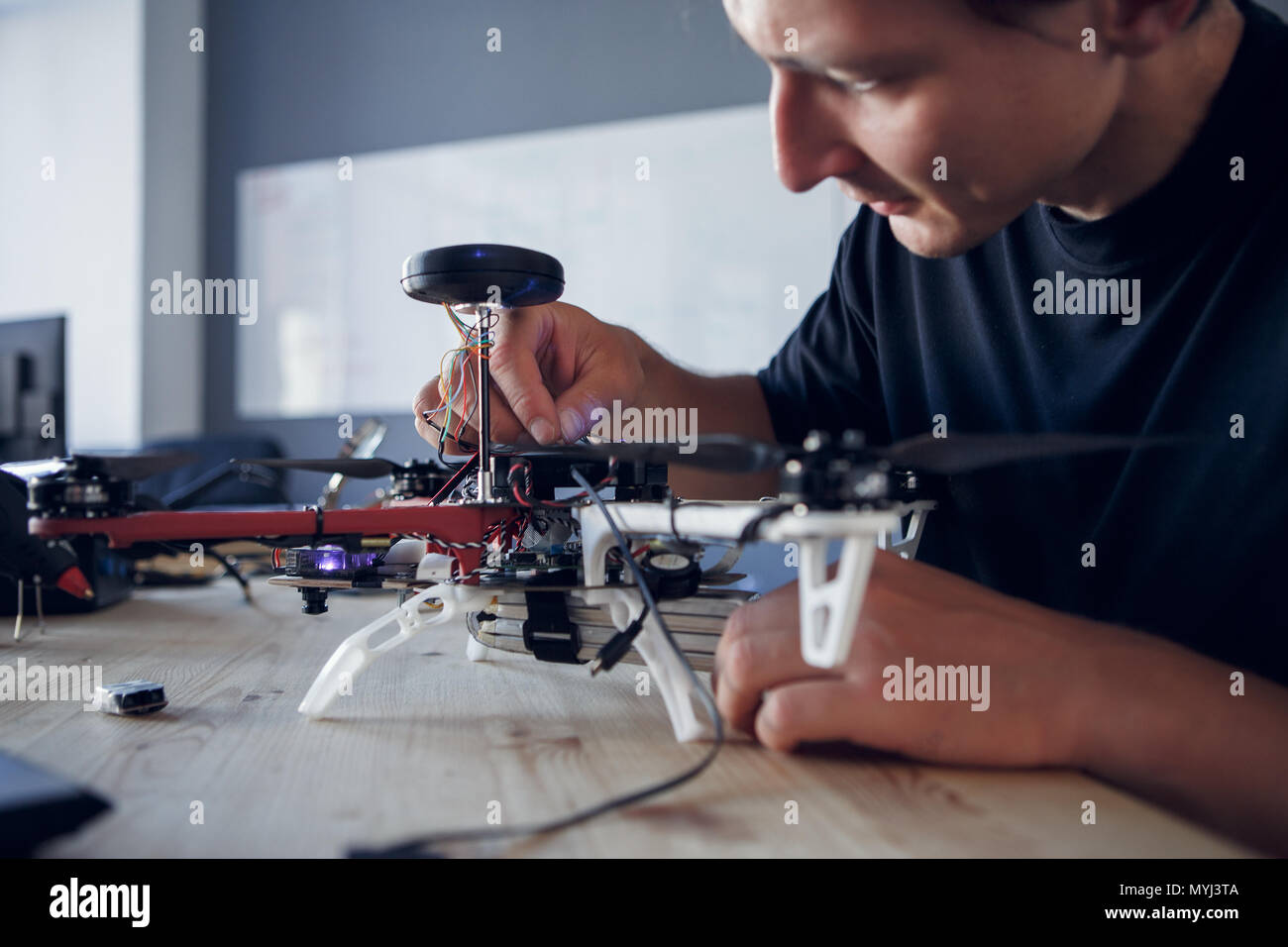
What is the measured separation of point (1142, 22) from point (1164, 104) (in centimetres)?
14

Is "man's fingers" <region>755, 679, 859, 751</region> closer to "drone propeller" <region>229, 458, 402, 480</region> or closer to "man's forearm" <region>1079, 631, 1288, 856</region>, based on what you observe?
"man's forearm" <region>1079, 631, 1288, 856</region>

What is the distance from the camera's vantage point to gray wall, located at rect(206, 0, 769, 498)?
10.8 ft

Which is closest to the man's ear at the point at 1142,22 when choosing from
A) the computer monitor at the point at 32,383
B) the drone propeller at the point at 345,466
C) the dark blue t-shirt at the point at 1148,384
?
the dark blue t-shirt at the point at 1148,384

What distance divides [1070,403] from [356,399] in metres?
3.29

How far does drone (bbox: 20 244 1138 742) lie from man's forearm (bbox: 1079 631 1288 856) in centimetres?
14

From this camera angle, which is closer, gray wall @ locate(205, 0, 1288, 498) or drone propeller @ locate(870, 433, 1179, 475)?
drone propeller @ locate(870, 433, 1179, 475)

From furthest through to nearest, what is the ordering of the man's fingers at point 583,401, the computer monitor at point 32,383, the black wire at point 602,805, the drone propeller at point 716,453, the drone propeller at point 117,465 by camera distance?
1. the computer monitor at point 32,383
2. the man's fingers at point 583,401
3. the drone propeller at point 117,465
4. the drone propeller at point 716,453
5. the black wire at point 602,805

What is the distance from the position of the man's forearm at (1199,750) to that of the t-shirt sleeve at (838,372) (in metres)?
0.66

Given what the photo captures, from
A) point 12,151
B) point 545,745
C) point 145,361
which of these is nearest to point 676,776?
point 545,745

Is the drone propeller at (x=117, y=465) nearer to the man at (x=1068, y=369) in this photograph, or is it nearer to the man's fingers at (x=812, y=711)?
the man at (x=1068, y=369)

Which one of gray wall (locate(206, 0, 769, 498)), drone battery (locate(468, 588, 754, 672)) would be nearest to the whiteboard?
gray wall (locate(206, 0, 769, 498))

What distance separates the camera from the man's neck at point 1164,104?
0.61m

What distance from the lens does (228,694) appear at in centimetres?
64


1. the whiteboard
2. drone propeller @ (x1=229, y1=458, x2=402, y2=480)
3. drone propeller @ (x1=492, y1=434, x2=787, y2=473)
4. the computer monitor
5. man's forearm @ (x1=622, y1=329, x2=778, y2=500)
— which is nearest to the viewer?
drone propeller @ (x1=492, y1=434, x2=787, y2=473)
